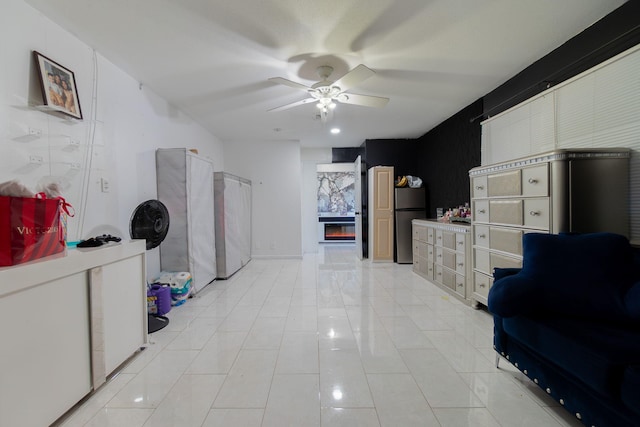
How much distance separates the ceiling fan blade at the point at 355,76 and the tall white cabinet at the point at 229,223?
2.51 m

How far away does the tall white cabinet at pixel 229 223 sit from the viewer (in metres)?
4.15

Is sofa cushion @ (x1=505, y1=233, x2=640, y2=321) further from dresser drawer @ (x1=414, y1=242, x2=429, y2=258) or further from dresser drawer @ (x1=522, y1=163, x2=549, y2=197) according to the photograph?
dresser drawer @ (x1=414, y1=242, x2=429, y2=258)

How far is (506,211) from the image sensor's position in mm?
2367

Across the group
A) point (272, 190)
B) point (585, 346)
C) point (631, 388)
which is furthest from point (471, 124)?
point (272, 190)

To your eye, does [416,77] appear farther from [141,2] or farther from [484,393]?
[484,393]

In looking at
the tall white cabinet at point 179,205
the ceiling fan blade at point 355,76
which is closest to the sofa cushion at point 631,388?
the ceiling fan blade at point 355,76

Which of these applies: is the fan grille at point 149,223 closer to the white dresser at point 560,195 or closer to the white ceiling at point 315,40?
the white ceiling at point 315,40

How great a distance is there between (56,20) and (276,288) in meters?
3.31

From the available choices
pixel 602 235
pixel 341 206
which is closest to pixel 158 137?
pixel 602 235

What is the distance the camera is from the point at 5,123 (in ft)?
5.27

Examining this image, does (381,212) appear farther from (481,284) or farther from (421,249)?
(481,284)

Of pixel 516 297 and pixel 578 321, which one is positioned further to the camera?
pixel 516 297

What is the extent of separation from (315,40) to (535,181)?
2.12 metres

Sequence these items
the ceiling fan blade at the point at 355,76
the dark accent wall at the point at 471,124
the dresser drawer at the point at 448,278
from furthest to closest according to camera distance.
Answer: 1. the dresser drawer at the point at 448,278
2. the ceiling fan blade at the point at 355,76
3. the dark accent wall at the point at 471,124
